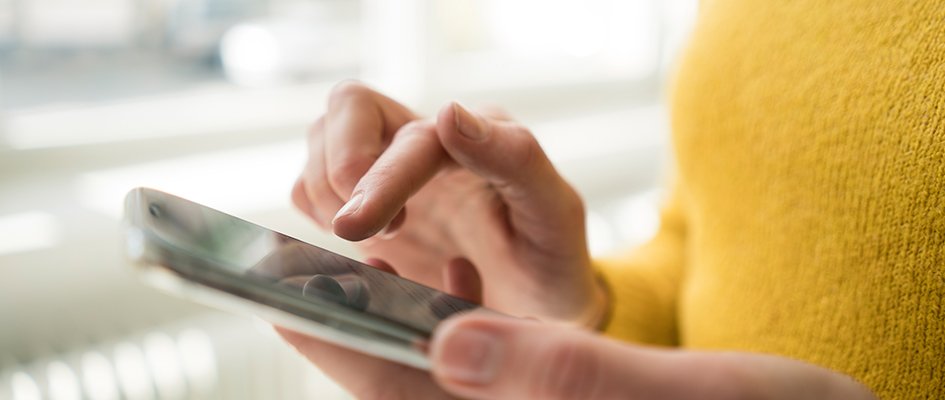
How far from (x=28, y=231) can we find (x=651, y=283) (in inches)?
32.0

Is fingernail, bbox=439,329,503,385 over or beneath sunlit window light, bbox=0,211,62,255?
over

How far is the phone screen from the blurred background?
85cm

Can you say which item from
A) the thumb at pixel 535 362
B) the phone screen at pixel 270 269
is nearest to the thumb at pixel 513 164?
the phone screen at pixel 270 269

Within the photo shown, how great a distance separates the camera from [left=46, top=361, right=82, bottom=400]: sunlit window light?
1.09 m

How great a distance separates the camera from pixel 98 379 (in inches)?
44.0

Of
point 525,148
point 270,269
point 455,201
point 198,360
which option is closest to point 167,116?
point 198,360

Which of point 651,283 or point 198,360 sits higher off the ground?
point 651,283

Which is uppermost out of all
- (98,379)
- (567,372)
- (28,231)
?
(567,372)

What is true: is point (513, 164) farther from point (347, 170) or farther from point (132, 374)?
point (132, 374)

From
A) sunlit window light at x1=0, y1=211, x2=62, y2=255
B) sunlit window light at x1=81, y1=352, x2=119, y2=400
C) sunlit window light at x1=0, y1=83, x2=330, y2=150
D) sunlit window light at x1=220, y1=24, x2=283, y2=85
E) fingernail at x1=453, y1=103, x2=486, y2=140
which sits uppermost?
fingernail at x1=453, y1=103, x2=486, y2=140

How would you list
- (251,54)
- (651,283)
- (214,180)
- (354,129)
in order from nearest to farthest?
(354,129), (651,283), (214,180), (251,54)

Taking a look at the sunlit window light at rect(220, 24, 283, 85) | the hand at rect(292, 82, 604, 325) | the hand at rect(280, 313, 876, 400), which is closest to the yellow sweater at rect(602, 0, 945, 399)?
the hand at rect(292, 82, 604, 325)

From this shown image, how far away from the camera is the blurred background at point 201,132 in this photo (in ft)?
3.76

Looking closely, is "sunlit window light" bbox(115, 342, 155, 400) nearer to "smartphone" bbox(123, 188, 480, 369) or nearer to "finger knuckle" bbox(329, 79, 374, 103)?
"finger knuckle" bbox(329, 79, 374, 103)
